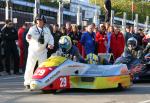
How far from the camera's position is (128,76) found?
42.0ft

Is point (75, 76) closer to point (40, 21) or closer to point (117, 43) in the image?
point (40, 21)

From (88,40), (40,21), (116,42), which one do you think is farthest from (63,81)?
(116,42)

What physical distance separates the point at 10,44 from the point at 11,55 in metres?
0.57

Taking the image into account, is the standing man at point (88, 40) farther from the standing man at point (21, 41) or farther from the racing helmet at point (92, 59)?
the racing helmet at point (92, 59)

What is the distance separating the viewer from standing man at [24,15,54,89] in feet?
41.1

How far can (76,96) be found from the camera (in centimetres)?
1136

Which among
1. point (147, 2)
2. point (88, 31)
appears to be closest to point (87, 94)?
point (88, 31)

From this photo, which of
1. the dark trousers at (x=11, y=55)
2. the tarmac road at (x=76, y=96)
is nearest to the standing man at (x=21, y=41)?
the dark trousers at (x=11, y=55)

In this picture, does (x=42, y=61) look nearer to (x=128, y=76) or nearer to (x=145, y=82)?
(x=128, y=76)

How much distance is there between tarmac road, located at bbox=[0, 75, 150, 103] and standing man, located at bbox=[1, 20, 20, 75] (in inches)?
150

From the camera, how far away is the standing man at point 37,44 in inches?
493

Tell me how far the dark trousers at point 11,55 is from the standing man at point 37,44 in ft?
15.6

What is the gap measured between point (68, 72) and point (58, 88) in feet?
1.57

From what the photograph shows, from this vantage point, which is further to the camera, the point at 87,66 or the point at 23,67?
the point at 23,67
